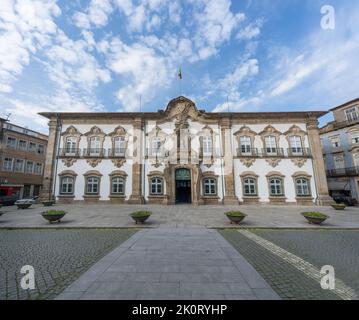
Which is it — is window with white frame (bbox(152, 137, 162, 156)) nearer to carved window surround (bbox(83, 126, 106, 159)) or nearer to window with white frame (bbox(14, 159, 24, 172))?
carved window surround (bbox(83, 126, 106, 159))

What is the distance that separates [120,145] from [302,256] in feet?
64.1

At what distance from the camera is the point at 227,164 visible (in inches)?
778

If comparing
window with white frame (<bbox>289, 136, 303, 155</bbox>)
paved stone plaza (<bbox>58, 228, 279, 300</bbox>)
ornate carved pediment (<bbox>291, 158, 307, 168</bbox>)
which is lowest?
paved stone plaza (<bbox>58, 228, 279, 300</bbox>)

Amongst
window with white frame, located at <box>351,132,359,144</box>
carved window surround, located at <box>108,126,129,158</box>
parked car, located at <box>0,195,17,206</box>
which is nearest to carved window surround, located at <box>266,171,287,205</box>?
window with white frame, located at <box>351,132,359,144</box>

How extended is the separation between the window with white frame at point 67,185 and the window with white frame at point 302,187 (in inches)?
1035

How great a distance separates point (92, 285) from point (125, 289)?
2.65 feet

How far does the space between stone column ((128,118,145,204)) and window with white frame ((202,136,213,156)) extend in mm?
7595

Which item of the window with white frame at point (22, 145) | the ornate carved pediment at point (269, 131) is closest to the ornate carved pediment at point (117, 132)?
the ornate carved pediment at point (269, 131)

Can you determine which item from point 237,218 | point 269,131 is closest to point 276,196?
point 269,131

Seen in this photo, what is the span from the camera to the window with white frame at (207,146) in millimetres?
20359

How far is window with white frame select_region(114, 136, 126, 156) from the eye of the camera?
20438mm

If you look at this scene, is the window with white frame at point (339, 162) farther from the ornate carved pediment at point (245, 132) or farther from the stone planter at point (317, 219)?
the stone planter at point (317, 219)

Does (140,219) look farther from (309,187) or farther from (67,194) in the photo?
(309,187)
